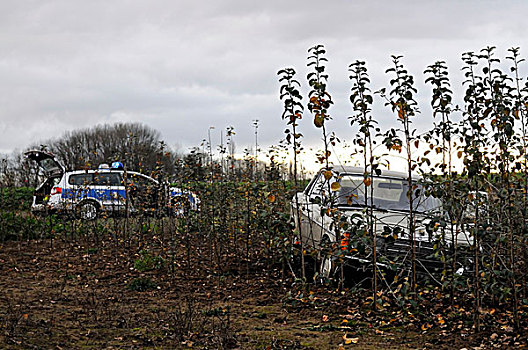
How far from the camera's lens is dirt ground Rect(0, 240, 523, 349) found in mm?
4934

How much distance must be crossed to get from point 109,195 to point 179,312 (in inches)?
250

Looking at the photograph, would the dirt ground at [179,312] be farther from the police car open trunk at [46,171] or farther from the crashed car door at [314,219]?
the police car open trunk at [46,171]

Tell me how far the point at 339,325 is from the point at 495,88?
253cm

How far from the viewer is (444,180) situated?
5363 mm

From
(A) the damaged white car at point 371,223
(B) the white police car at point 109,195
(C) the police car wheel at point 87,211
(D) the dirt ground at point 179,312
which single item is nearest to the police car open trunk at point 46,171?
(B) the white police car at point 109,195

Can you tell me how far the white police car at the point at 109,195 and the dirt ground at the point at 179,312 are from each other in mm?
1097

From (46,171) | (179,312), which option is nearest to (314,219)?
(179,312)

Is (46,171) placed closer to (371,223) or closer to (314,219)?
(314,219)

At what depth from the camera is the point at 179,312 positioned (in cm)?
569

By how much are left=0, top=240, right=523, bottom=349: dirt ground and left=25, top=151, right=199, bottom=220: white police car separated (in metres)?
1.10

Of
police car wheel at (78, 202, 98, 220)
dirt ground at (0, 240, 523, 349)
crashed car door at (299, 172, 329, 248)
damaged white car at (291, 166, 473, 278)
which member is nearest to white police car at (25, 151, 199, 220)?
police car wheel at (78, 202, 98, 220)

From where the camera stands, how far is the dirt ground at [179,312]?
194 inches

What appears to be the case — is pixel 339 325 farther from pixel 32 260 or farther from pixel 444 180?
pixel 32 260

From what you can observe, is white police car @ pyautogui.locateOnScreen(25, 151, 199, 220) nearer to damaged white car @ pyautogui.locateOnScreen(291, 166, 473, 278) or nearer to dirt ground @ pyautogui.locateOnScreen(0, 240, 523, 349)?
dirt ground @ pyautogui.locateOnScreen(0, 240, 523, 349)
